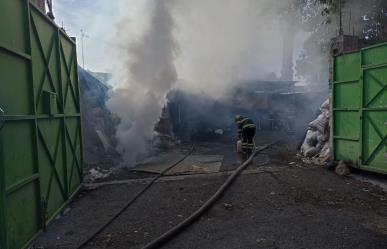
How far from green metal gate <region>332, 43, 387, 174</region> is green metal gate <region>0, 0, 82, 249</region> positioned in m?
6.25

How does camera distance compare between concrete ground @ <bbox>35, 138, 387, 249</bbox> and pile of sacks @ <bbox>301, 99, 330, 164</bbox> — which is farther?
pile of sacks @ <bbox>301, 99, 330, 164</bbox>

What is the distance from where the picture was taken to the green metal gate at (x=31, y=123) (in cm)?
337

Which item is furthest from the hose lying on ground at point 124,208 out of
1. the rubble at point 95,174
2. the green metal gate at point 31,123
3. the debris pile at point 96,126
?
the debris pile at point 96,126

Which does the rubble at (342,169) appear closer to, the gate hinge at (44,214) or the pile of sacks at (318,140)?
the pile of sacks at (318,140)

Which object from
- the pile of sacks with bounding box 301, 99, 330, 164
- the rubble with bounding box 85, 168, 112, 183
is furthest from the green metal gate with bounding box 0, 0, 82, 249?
the pile of sacks with bounding box 301, 99, 330, 164

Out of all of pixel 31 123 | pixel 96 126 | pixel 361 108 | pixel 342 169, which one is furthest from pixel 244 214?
pixel 96 126

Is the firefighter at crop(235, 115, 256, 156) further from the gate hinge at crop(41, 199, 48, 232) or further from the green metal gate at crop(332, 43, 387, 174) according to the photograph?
the gate hinge at crop(41, 199, 48, 232)

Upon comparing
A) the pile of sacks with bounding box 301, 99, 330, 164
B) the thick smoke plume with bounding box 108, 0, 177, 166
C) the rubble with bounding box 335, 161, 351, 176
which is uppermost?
the thick smoke plume with bounding box 108, 0, 177, 166

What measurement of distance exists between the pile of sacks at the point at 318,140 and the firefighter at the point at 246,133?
177cm

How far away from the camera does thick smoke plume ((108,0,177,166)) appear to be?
42.5 ft

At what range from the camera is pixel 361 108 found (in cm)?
696

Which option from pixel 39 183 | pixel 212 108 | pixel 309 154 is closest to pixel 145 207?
pixel 39 183

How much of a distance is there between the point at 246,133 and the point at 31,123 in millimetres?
7682

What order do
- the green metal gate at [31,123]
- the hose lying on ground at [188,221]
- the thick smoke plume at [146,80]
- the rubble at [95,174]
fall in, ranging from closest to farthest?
the green metal gate at [31,123] → the hose lying on ground at [188,221] → the rubble at [95,174] → the thick smoke plume at [146,80]
